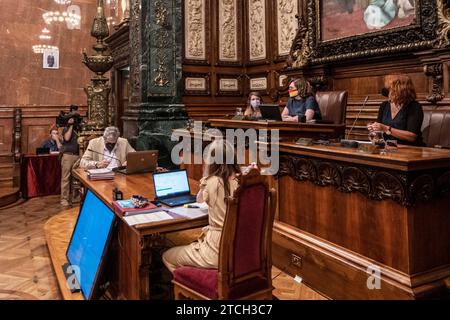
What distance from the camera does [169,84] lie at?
20.3ft

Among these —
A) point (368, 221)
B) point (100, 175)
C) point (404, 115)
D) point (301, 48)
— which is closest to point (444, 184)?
point (368, 221)

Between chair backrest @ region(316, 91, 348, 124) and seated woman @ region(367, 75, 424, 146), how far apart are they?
43.6 inches

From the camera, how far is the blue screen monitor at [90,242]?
2459mm

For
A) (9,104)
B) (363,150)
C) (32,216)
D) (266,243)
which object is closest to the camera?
(266,243)

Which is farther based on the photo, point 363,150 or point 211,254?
point 363,150

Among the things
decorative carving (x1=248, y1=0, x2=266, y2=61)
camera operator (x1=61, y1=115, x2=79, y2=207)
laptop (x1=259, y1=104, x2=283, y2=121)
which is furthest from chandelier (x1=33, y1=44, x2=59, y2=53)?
laptop (x1=259, y1=104, x2=283, y2=121)

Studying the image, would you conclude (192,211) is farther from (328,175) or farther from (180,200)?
(328,175)

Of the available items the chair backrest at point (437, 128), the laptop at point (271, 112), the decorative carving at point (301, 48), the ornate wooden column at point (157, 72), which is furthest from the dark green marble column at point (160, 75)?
the chair backrest at point (437, 128)

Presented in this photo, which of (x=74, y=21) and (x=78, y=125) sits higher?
(x=74, y=21)

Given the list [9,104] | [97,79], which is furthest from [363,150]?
[9,104]

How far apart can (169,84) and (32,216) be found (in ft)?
9.08

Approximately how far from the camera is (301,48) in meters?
5.59

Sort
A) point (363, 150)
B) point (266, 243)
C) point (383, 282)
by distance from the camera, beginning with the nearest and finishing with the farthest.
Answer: point (266, 243), point (383, 282), point (363, 150)

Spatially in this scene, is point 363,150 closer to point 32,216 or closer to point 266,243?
point 266,243
